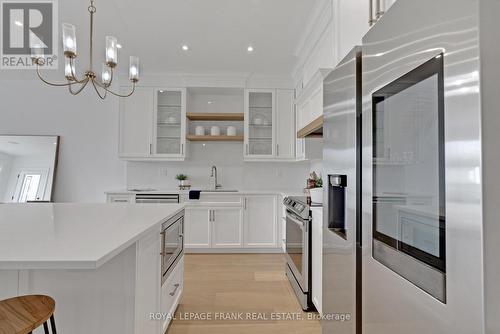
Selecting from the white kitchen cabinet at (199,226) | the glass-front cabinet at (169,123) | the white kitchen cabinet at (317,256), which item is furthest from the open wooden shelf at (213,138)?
the white kitchen cabinet at (317,256)

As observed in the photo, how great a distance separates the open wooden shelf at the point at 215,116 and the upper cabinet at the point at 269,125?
7.3 inches

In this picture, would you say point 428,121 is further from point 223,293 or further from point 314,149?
point 314,149

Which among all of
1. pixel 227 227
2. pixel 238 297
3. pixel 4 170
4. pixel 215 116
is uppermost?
pixel 215 116

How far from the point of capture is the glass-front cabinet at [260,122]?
13.9 feet

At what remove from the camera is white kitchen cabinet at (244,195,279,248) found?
3.97 metres

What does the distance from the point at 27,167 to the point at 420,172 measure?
5.30 meters

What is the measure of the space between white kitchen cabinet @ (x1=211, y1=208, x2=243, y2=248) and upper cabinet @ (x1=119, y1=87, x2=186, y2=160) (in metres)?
1.06

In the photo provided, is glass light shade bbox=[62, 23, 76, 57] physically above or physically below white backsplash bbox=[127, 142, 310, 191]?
above

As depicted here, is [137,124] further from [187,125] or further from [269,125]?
[269,125]

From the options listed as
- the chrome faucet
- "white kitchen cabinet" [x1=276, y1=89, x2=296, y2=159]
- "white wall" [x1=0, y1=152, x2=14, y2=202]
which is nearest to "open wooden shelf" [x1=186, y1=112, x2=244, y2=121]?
"white kitchen cabinet" [x1=276, y1=89, x2=296, y2=159]

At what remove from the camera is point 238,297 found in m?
2.57

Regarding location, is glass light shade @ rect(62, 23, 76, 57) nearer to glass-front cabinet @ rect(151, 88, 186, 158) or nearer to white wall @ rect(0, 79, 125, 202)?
glass-front cabinet @ rect(151, 88, 186, 158)

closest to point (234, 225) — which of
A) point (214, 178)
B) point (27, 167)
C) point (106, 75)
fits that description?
point (214, 178)

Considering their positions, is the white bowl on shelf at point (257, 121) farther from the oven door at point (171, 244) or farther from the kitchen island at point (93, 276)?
the kitchen island at point (93, 276)
